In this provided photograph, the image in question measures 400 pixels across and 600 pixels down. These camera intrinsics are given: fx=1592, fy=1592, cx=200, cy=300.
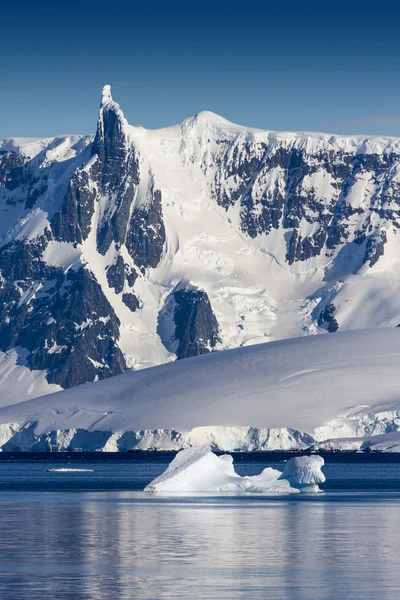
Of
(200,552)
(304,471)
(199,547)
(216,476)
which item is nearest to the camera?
(200,552)

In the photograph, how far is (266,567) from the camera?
5853 cm

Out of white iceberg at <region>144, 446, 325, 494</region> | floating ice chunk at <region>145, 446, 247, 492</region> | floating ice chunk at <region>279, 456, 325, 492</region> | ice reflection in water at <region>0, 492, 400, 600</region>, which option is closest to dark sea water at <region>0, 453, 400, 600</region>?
ice reflection in water at <region>0, 492, 400, 600</region>

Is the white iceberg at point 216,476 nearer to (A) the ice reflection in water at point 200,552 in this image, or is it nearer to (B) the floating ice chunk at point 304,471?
(B) the floating ice chunk at point 304,471

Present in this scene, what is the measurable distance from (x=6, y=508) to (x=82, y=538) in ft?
73.7

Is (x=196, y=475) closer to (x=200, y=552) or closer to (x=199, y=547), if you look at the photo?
(x=199, y=547)

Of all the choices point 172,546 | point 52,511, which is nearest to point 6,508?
point 52,511

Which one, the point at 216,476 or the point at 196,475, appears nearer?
the point at 196,475

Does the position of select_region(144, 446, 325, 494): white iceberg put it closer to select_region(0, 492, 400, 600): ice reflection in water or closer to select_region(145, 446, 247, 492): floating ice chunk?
select_region(145, 446, 247, 492): floating ice chunk

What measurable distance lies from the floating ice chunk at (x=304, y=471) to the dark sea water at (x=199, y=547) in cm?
792

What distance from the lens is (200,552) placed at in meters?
63.1

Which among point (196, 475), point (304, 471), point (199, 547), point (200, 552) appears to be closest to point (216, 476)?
point (196, 475)

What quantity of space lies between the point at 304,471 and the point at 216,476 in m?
7.92

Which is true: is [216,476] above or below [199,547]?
above

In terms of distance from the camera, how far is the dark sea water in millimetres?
53031
